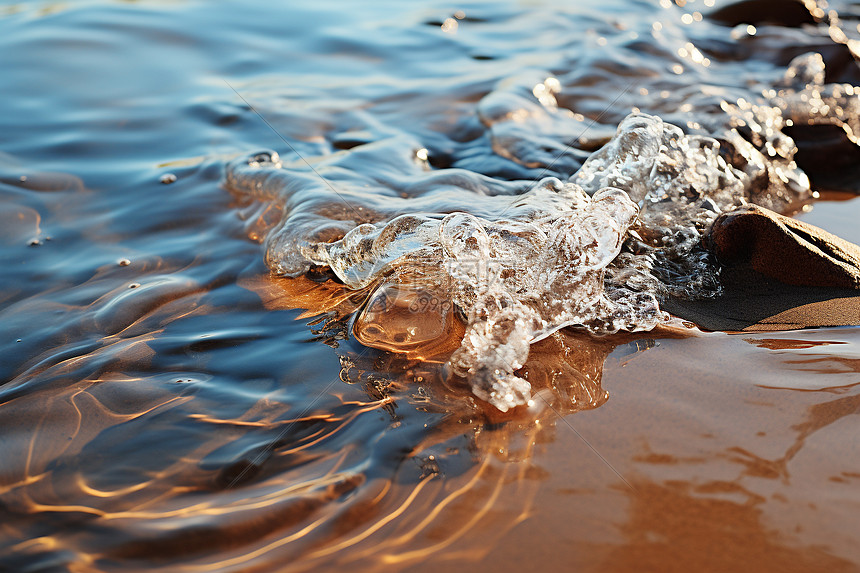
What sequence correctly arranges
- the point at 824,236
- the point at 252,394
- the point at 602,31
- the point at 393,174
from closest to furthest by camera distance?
the point at 252,394, the point at 824,236, the point at 393,174, the point at 602,31

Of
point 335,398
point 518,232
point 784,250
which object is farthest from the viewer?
point 518,232

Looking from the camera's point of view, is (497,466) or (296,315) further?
(296,315)

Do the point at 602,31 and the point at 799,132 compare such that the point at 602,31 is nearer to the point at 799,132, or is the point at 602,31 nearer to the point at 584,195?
the point at 799,132

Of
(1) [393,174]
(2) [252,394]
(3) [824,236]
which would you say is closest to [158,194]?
(1) [393,174]

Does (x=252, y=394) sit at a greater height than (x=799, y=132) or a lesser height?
lesser

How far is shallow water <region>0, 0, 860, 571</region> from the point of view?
1.32m

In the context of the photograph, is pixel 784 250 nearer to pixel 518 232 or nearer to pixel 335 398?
pixel 518 232

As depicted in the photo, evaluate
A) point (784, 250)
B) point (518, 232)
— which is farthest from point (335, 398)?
point (784, 250)

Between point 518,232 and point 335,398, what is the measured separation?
0.87 metres

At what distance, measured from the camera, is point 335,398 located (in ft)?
5.73

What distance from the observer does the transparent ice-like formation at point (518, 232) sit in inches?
78.2

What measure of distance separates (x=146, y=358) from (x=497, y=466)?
1138 millimetres

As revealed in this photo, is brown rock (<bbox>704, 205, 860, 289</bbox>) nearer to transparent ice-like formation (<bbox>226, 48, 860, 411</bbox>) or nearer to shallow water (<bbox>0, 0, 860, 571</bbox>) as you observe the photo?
transparent ice-like formation (<bbox>226, 48, 860, 411</bbox>)

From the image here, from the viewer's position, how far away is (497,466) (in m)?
1.48
